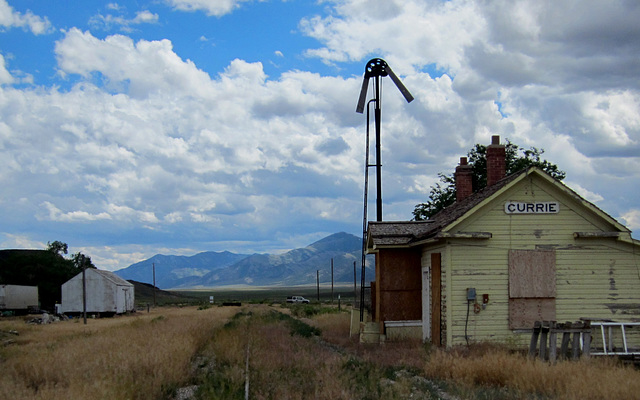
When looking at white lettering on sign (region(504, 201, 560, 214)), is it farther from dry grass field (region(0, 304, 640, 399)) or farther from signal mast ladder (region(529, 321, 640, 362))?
dry grass field (region(0, 304, 640, 399))

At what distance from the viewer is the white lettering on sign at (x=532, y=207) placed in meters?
17.1

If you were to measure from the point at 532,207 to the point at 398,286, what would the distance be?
5139mm

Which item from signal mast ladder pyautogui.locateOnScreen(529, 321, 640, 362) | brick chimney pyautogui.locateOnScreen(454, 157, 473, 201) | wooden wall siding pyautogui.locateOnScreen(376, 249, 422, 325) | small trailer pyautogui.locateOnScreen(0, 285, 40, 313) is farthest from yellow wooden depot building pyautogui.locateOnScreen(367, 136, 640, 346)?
small trailer pyautogui.locateOnScreen(0, 285, 40, 313)

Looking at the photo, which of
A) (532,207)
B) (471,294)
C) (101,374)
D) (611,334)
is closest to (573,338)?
(611,334)

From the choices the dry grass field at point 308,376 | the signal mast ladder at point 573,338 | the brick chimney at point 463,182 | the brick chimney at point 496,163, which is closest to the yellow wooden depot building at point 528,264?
the signal mast ladder at point 573,338

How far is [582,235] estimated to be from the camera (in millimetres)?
16750

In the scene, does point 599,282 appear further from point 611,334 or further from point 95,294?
point 95,294

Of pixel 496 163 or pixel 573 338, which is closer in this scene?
pixel 573 338

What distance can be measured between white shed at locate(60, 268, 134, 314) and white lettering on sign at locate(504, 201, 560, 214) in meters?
49.8

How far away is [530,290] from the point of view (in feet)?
54.7

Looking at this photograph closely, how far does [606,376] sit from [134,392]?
7913mm

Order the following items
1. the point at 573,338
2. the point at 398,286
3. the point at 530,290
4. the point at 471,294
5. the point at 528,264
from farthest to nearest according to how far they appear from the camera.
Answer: the point at 398,286
the point at 528,264
the point at 530,290
the point at 471,294
the point at 573,338

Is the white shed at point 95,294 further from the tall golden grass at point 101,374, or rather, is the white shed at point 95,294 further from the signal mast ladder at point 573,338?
the signal mast ladder at point 573,338

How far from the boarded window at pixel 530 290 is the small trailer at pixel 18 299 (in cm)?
5173
